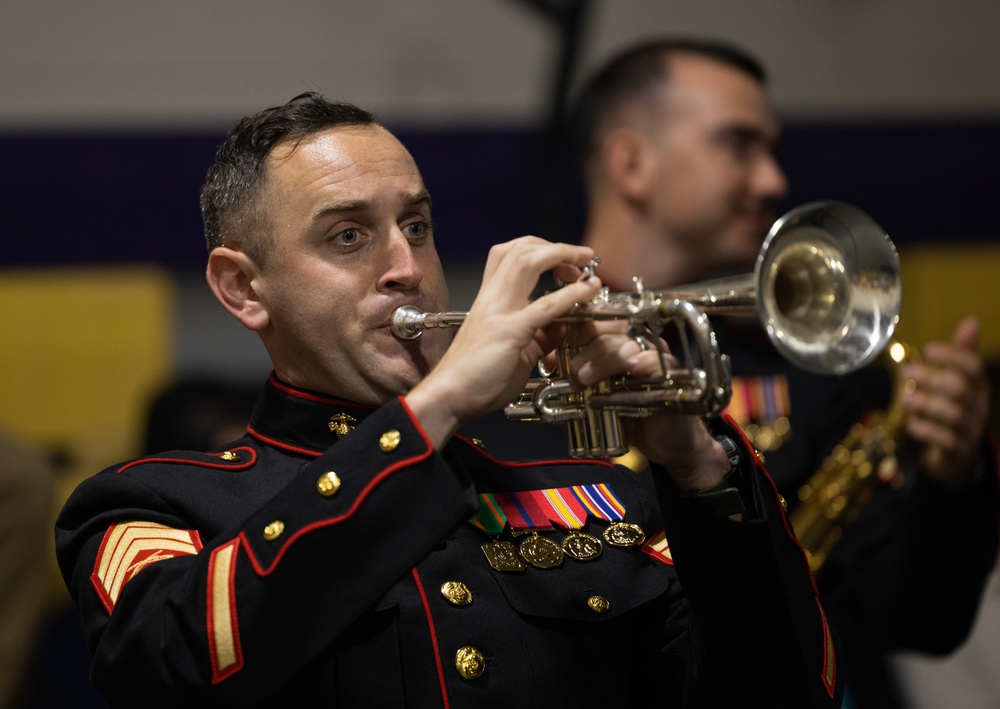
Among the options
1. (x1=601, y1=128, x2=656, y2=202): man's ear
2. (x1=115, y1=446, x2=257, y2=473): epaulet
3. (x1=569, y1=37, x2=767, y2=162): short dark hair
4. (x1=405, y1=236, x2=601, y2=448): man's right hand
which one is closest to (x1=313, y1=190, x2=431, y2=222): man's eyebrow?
(x1=405, y1=236, x2=601, y2=448): man's right hand

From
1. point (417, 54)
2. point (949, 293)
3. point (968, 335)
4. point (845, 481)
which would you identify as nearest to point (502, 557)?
point (845, 481)

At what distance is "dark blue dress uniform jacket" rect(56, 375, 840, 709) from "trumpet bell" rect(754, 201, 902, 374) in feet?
0.67

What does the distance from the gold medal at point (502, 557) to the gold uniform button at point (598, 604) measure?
0.11 metres

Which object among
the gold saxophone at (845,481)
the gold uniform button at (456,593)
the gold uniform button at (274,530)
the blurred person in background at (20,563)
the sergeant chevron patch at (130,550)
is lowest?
the blurred person in background at (20,563)

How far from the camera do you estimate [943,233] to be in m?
5.25

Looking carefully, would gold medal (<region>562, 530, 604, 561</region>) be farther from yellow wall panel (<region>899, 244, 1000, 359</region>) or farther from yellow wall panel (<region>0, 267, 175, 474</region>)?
yellow wall panel (<region>899, 244, 1000, 359</region>)

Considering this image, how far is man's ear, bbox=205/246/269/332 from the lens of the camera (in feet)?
7.20

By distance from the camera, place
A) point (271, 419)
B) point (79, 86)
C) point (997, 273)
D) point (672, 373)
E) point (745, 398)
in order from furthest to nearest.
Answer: point (79, 86)
point (997, 273)
point (745, 398)
point (271, 419)
point (672, 373)

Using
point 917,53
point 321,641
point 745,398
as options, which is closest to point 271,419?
point 321,641

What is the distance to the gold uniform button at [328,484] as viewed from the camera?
1767 mm

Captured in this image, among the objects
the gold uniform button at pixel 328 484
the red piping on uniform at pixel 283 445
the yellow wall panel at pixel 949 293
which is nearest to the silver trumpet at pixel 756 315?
the red piping on uniform at pixel 283 445

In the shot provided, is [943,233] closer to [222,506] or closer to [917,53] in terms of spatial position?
[917,53]

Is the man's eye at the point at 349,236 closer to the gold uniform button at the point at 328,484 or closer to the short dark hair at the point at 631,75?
the gold uniform button at the point at 328,484

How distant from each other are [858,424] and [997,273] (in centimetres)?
157
